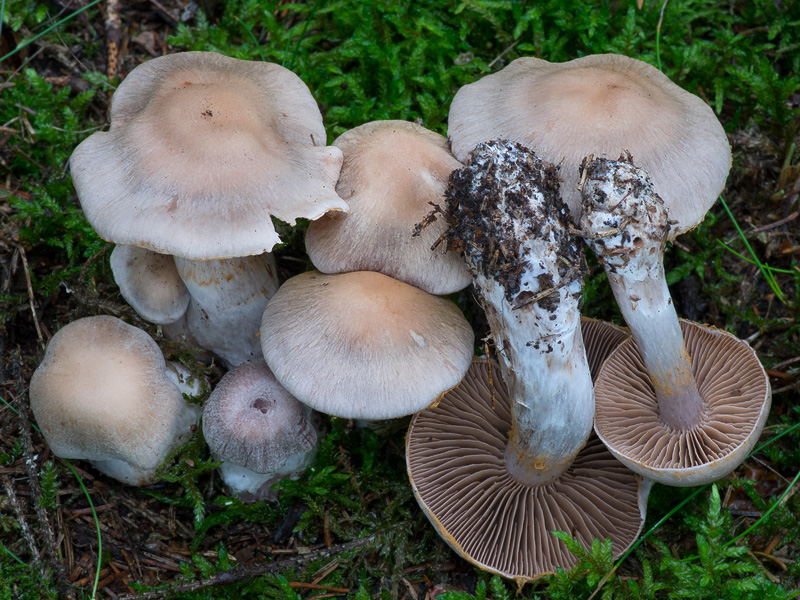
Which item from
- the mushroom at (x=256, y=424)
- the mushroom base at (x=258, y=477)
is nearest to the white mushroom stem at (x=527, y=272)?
the mushroom at (x=256, y=424)

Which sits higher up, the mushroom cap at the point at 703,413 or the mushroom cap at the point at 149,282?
the mushroom cap at the point at 149,282

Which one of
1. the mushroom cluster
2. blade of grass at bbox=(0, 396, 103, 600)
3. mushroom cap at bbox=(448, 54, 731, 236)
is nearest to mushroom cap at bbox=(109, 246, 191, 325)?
the mushroom cluster

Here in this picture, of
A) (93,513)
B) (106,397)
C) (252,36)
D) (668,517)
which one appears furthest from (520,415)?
(252,36)

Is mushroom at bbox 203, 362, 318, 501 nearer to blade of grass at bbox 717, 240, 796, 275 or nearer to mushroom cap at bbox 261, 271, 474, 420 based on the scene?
mushroom cap at bbox 261, 271, 474, 420

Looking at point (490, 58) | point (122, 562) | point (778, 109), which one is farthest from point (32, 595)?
point (778, 109)

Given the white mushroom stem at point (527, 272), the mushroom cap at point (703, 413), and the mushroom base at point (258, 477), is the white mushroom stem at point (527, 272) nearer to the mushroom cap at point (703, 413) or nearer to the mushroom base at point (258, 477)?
the mushroom cap at point (703, 413)
